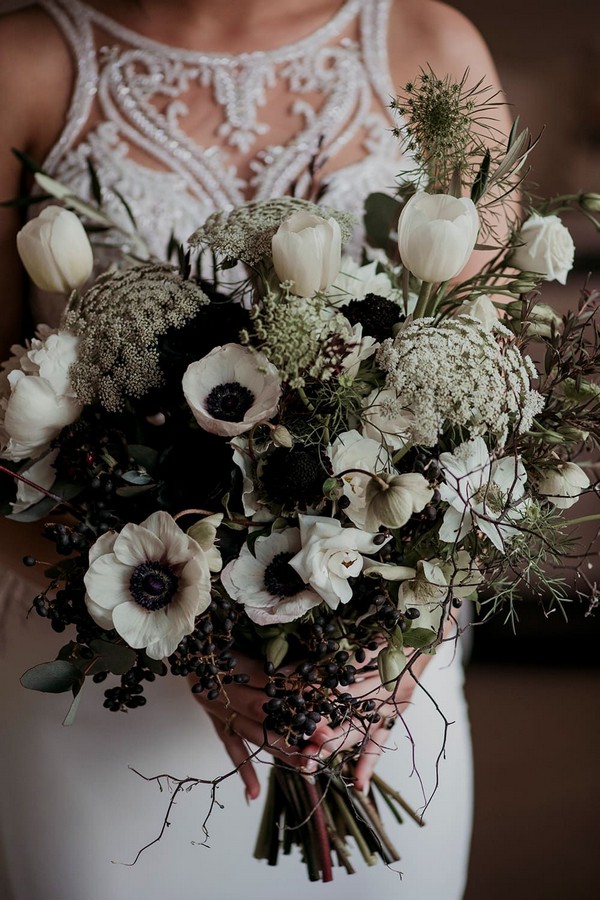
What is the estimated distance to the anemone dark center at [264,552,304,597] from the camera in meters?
0.57

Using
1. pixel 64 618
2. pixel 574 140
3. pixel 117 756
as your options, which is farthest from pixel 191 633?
pixel 574 140

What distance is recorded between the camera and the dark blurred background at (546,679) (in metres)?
1.73

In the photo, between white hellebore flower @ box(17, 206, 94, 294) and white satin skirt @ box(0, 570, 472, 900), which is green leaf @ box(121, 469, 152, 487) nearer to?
white hellebore flower @ box(17, 206, 94, 294)

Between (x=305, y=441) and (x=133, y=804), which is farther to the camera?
(x=133, y=804)

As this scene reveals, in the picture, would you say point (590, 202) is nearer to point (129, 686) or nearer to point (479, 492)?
point (479, 492)

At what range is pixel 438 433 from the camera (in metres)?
0.54

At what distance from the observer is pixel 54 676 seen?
2.00 ft

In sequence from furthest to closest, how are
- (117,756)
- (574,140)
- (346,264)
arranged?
(574,140)
(117,756)
(346,264)

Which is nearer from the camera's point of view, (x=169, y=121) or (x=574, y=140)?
(x=169, y=121)

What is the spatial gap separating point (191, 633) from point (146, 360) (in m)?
0.18

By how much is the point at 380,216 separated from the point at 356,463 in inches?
13.0

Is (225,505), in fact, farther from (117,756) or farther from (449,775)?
(449,775)

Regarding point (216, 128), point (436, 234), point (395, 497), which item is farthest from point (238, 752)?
point (216, 128)

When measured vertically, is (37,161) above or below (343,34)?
below
